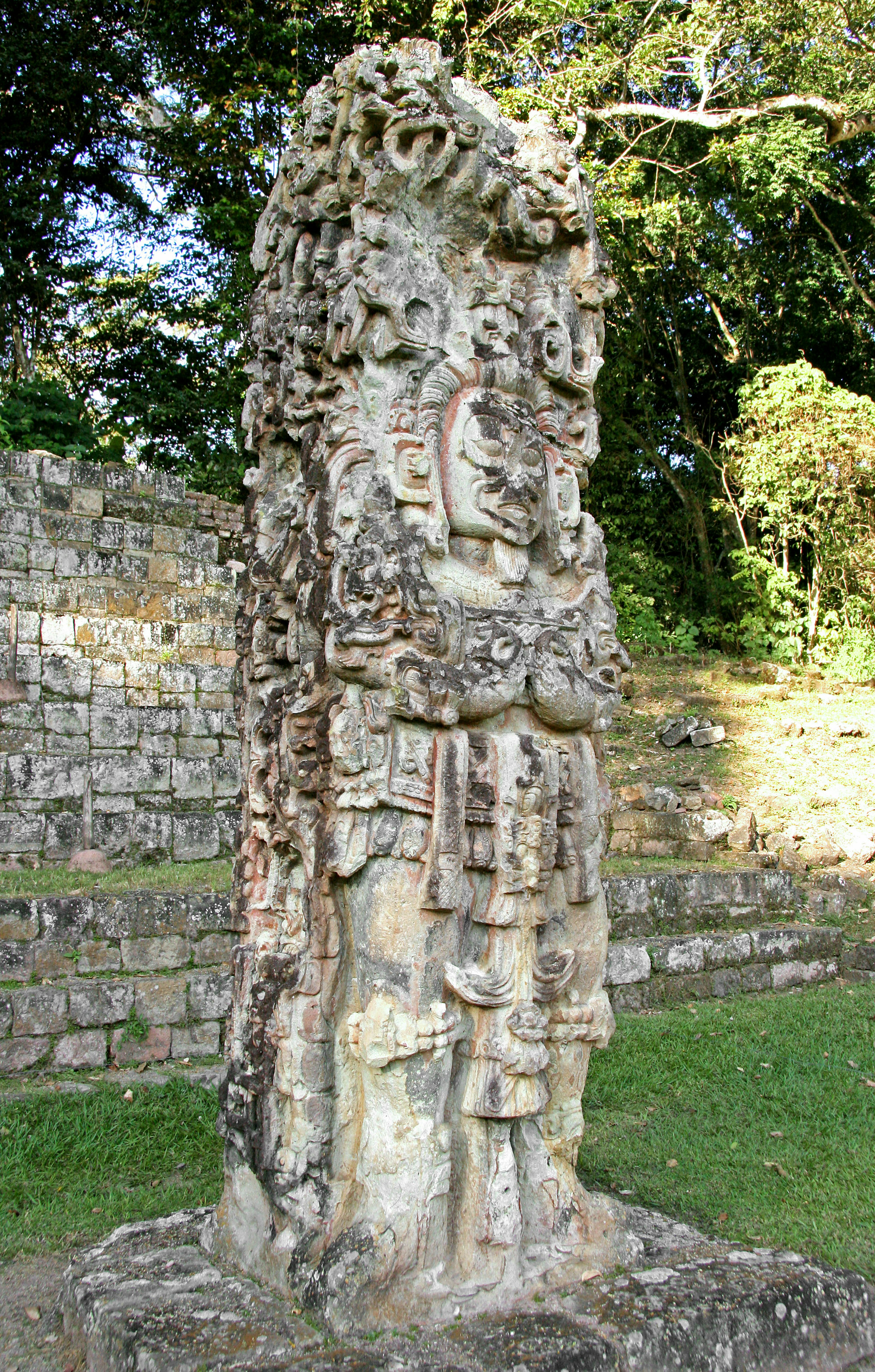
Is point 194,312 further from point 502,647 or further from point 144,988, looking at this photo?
point 502,647

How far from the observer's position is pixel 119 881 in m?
7.02

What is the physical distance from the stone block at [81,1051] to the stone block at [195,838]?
8.04 feet

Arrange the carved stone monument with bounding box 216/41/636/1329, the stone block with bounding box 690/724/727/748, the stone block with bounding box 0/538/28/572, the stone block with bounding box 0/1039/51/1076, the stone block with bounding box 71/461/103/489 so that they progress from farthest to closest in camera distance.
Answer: the stone block with bounding box 690/724/727/748 → the stone block with bounding box 71/461/103/489 → the stone block with bounding box 0/538/28/572 → the stone block with bounding box 0/1039/51/1076 → the carved stone monument with bounding box 216/41/636/1329

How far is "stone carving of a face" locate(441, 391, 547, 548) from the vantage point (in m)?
3.20

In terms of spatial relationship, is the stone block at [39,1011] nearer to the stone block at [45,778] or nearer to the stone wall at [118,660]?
the stone wall at [118,660]

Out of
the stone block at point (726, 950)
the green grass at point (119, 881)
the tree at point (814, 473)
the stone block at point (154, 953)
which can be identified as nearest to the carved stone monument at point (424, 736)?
the stone block at point (154, 953)

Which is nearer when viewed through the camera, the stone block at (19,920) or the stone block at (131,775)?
the stone block at (19,920)

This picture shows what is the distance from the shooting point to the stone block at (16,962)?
5.61 metres

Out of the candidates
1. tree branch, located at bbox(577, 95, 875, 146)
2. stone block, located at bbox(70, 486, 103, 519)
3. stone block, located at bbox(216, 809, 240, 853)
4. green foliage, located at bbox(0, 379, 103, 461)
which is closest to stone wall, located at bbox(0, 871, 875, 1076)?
stone block, located at bbox(216, 809, 240, 853)

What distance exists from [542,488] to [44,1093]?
373 centimetres

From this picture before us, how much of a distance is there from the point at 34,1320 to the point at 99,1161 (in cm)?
130

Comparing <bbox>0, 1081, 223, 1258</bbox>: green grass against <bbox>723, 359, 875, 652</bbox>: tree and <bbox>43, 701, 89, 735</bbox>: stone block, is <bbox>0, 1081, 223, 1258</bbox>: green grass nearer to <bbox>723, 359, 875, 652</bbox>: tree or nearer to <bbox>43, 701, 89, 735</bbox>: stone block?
<bbox>43, 701, 89, 735</bbox>: stone block

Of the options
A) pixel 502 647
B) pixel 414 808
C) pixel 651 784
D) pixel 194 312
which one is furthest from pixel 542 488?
pixel 194 312

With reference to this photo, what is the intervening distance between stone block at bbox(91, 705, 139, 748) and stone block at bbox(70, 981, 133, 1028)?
3530mm
